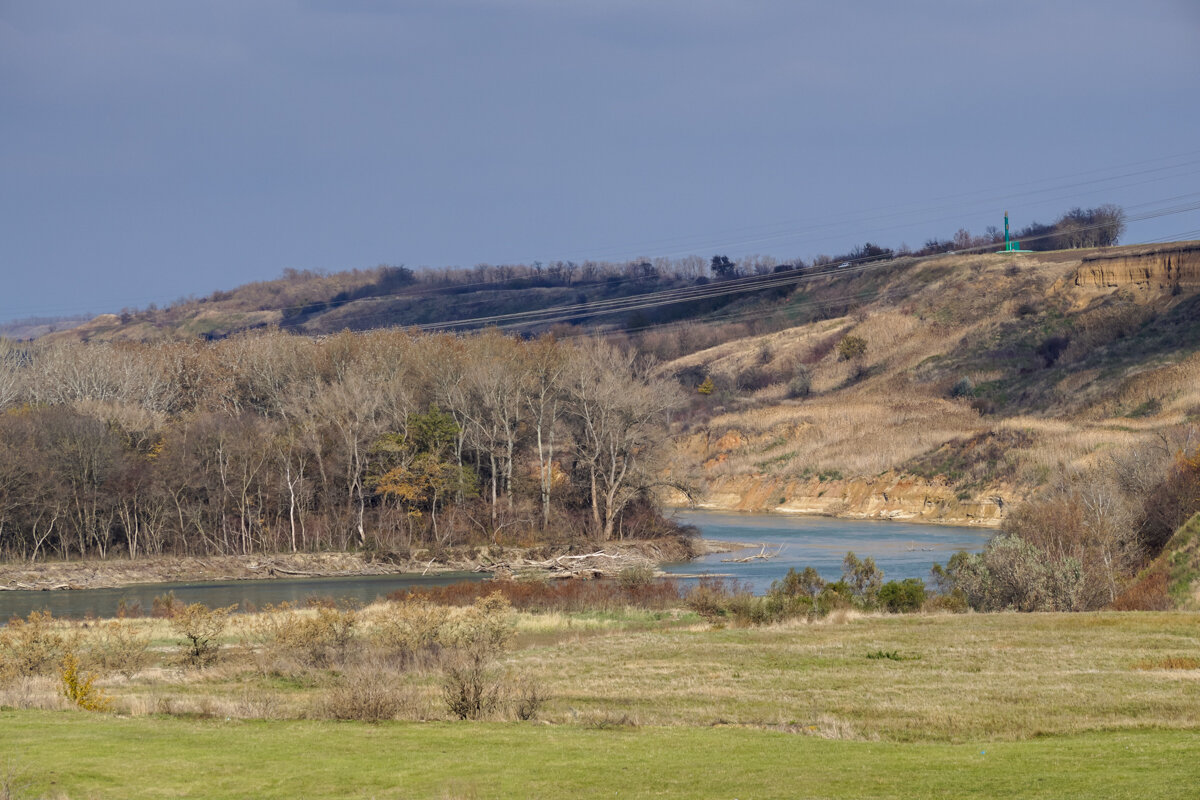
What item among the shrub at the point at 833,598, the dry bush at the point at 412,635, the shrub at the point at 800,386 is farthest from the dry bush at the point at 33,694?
the shrub at the point at 800,386

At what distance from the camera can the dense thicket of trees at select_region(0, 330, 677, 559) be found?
68438 millimetres

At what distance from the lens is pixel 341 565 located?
228 feet

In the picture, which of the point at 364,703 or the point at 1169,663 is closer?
the point at 364,703

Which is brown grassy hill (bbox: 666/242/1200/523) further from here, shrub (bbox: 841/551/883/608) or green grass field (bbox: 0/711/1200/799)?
green grass field (bbox: 0/711/1200/799)

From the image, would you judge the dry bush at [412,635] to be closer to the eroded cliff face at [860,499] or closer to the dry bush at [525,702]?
the dry bush at [525,702]

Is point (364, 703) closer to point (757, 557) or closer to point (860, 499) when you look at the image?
point (757, 557)

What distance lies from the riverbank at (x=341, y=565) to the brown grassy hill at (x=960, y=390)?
833 centimetres

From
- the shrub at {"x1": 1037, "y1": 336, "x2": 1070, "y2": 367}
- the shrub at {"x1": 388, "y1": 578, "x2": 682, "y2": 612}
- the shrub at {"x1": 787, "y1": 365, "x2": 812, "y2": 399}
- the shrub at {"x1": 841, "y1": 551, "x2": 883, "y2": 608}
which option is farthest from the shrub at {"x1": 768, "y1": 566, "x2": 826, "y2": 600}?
the shrub at {"x1": 787, "y1": 365, "x2": 812, "y2": 399}

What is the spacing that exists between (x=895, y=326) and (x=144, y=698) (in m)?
145

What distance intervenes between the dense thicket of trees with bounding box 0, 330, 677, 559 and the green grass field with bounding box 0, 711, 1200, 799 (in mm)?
53278

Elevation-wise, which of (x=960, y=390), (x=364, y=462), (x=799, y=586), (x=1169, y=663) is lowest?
(x=799, y=586)

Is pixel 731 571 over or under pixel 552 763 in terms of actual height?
under

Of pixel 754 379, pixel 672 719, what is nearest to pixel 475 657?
pixel 672 719

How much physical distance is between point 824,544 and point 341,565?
3207 cm
